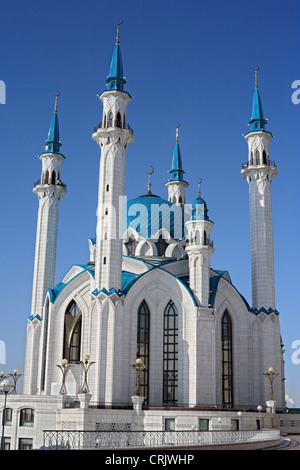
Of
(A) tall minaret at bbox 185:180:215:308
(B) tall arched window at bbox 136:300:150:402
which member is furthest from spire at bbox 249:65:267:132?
(B) tall arched window at bbox 136:300:150:402

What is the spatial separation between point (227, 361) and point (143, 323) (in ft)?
21.8

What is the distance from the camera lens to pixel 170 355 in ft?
122

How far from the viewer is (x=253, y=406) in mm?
38312

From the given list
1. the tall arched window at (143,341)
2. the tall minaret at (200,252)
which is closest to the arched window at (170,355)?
the tall arched window at (143,341)

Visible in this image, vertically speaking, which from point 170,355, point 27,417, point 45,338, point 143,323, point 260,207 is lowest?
point 27,417

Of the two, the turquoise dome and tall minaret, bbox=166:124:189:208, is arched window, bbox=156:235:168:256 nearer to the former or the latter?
the turquoise dome

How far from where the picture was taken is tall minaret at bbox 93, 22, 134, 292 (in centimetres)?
3612

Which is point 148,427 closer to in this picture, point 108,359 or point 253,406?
point 108,359

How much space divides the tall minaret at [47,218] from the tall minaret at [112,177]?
7.01 metres

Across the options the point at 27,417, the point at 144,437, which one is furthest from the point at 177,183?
the point at 144,437

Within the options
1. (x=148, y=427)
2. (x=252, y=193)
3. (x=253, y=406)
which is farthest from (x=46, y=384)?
(x=252, y=193)

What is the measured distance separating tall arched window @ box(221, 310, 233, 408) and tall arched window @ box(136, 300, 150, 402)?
551 centimetres

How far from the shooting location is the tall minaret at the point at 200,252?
122 ft

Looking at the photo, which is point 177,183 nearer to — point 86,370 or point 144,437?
point 86,370
